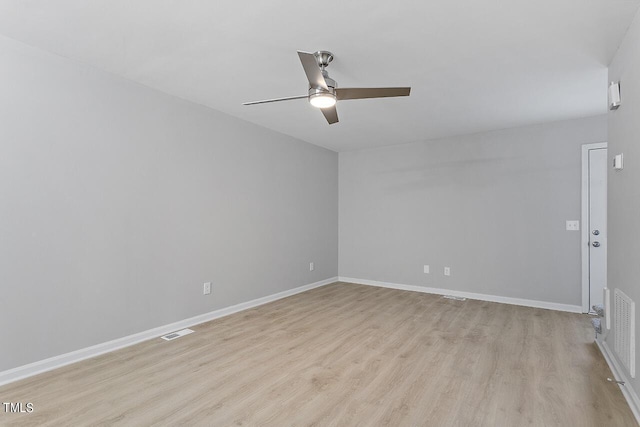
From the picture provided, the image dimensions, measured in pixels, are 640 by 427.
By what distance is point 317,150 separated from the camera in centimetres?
568

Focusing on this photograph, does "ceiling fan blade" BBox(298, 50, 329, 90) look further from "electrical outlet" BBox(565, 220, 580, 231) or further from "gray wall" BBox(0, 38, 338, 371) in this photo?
"electrical outlet" BBox(565, 220, 580, 231)

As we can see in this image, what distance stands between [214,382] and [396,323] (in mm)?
2082

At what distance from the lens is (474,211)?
193 inches

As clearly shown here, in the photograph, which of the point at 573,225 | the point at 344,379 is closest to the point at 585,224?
the point at 573,225

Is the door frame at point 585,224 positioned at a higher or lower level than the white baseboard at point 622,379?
higher

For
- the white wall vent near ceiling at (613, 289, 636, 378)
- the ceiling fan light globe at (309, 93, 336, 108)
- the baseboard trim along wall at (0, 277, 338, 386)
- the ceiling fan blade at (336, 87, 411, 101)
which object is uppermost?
the ceiling fan blade at (336, 87, 411, 101)

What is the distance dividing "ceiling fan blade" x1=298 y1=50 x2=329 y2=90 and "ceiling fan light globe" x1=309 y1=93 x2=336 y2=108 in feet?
0.20

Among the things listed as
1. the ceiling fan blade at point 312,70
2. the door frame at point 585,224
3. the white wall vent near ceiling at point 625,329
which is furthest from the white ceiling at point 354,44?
the white wall vent near ceiling at point 625,329

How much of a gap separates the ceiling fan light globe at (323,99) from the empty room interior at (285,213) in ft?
0.09

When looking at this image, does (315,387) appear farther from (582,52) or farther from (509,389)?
(582,52)

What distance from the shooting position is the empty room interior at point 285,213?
2.09 metres

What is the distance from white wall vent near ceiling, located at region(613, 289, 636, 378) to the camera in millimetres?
2064

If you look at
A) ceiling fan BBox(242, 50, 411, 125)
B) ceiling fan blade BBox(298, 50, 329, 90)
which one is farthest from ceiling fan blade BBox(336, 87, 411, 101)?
ceiling fan blade BBox(298, 50, 329, 90)

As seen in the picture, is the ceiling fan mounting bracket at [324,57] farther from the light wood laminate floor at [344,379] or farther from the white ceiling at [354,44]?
the light wood laminate floor at [344,379]
